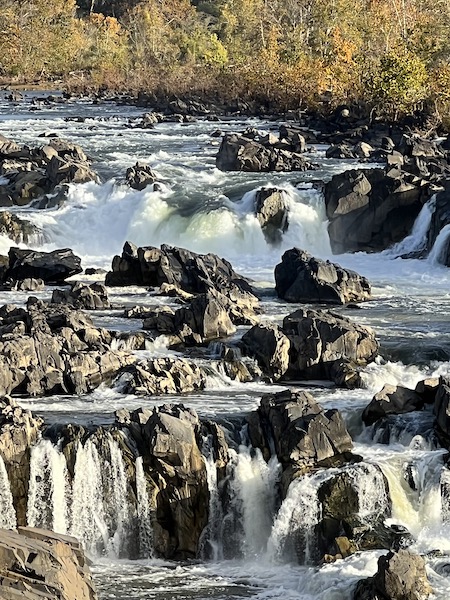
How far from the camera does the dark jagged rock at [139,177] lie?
3231 centimetres

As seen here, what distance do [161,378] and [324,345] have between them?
9.80 ft

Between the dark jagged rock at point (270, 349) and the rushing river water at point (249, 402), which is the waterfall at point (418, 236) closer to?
the rushing river water at point (249, 402)

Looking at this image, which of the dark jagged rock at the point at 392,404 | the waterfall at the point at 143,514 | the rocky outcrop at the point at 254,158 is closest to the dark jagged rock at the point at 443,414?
the dark jagged rock at the point at 392,404

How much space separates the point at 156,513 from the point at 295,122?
125 ft

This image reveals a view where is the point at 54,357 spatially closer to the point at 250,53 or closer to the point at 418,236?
the point at 418,236

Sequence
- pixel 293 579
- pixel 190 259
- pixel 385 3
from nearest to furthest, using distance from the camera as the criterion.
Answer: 1. pixel 293 579
2. pixel 190 259
3. pixel 385 3

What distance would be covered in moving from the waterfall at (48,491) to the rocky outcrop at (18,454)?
87 millimetres

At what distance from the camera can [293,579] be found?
12891 mm

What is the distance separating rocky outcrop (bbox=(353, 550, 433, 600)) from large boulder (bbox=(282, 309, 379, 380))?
6255mm

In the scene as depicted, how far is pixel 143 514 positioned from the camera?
549 inches

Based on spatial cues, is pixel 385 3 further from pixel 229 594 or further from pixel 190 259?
pixel 229 594

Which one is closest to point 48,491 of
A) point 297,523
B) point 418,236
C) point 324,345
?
point 297,523

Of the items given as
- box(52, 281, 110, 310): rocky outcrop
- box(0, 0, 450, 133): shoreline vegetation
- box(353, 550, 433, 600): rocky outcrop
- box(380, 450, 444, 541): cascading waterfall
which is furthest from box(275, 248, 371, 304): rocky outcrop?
box(0, 0, 450, 133): shoreline vegetation

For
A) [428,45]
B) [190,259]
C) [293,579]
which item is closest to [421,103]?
[428,45]
